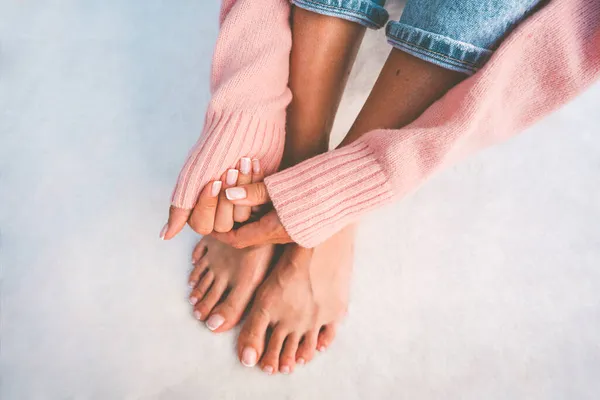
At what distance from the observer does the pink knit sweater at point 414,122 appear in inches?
19.4

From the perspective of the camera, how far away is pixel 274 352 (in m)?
0.67

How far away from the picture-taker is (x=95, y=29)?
926 millimetres

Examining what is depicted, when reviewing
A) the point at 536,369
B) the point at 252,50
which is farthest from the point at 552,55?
the point at 536,369

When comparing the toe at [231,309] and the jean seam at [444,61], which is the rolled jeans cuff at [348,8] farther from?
the toe at [231,309]

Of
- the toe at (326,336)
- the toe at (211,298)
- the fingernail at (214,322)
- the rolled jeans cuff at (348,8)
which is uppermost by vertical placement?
the rolled jeans cuff at (348,8)

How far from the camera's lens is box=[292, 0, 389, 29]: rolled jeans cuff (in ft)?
1.92

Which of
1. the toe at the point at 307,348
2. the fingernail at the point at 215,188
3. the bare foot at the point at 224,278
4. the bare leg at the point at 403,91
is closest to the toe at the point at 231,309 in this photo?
the bare foot at the point at 224,278

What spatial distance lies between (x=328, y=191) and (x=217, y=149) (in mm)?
160

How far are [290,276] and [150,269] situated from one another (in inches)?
9.4

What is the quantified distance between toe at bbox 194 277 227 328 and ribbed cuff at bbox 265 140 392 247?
0.76 feet

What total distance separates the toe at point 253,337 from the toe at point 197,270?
0.11m

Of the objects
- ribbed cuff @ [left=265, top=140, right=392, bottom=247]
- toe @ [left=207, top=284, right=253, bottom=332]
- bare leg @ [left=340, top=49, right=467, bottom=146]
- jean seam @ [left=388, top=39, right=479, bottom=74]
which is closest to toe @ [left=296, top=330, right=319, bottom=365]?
toe @ [left=207, top=284, right=253, bottom=332]

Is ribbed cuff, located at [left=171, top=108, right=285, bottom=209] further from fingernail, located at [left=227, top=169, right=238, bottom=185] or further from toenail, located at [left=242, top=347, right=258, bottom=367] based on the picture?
toenail, located at [left=242, top=347, right=258, bottom=367]

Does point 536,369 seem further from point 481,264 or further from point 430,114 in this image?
point 430,114
